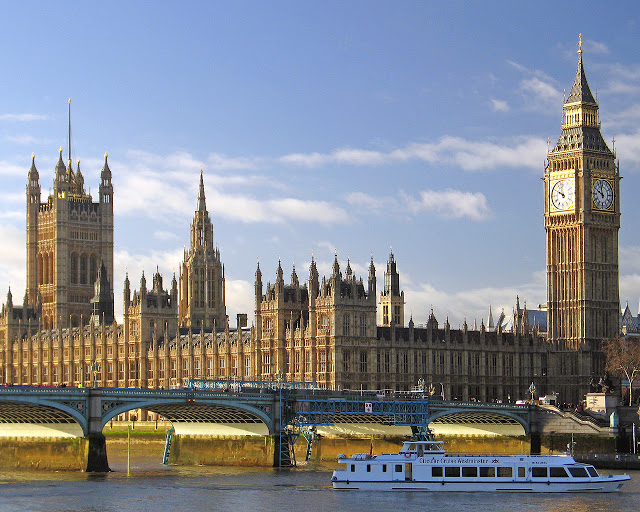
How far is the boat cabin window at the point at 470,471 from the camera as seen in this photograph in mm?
79125

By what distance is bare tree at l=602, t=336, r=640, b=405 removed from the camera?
4769 inches

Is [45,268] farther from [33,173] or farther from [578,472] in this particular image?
A: [578,472]

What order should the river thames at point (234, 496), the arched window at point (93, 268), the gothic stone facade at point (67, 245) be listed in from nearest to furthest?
the river thames at point (234, 496)
the gothic stone facade at point (67, 245)
the arched window at point (93, 268)

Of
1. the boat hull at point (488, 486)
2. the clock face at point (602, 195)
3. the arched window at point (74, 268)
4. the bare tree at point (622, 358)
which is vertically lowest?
the boat hull at point (488, 486)

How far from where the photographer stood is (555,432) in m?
103

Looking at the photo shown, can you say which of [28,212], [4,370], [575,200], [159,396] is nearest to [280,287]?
[575,200]

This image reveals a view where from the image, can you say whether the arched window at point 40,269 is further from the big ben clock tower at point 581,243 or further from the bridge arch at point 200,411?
the bridge arch at point 200,411

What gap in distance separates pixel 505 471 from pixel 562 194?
56541 millimetres

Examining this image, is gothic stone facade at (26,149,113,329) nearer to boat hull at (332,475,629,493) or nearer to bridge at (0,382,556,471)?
bridge at (0,382,556,471)

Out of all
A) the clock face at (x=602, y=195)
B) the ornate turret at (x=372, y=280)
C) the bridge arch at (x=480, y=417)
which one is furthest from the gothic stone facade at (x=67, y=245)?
the bridge arch at (x=480, y=417)

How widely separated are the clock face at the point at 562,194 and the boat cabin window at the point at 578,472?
55.5m

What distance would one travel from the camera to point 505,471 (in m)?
79.3

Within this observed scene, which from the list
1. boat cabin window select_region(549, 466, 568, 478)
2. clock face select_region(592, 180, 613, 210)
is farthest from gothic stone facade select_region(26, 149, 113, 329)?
boat cabin window select_region(549, 466, 568, 478)

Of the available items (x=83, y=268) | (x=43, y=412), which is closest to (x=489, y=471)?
(x=43, y=412)
